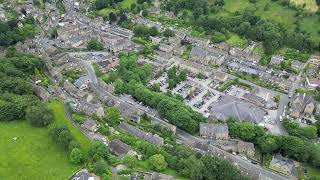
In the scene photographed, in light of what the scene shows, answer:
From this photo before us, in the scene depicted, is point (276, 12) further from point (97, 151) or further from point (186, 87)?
point (97, 151)

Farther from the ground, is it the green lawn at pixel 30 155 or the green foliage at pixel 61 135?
the green foliage at pixel 61 135

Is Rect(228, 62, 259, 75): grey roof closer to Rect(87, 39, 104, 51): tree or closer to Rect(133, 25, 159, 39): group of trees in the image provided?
Rect(133, 25, 159, 39): group of trees

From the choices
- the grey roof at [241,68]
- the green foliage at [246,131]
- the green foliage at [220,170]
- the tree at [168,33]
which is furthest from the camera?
the tree at [168,33]

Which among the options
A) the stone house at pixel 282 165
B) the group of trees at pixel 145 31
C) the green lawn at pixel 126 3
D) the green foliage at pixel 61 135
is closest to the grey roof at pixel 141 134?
the green foliage at pixel 61 135

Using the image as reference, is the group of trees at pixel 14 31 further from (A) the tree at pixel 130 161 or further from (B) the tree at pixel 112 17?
(A) the tree at pixel 130 161

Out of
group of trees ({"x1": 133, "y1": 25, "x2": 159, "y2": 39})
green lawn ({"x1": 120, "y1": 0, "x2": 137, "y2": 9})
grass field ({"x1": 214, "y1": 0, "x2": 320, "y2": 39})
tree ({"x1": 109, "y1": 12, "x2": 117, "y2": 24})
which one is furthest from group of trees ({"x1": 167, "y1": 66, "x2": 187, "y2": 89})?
green lawn ({"x1": 120, "y1": 0, "x2": 137, "y2": 9})

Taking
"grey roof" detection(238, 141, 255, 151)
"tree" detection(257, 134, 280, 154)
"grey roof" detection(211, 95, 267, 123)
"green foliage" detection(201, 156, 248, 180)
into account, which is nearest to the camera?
"green foliage" detection(201, 156, 248, 180)

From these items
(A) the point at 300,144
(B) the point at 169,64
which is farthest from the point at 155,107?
(A) the point at 300,144
